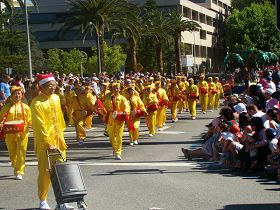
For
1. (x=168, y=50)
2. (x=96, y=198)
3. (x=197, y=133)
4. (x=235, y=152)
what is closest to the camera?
(x=96, y=198)

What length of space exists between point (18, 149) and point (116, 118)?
3.28 m

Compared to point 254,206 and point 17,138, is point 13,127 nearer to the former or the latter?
point 17,138

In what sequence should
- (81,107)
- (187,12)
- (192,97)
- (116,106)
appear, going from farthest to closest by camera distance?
(187,12), (192,97), (81,107), (116,106)

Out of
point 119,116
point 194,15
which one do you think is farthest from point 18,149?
point 194,15

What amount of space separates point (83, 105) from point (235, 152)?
6.28m

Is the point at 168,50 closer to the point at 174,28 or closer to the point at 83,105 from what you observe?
the point at 174,28

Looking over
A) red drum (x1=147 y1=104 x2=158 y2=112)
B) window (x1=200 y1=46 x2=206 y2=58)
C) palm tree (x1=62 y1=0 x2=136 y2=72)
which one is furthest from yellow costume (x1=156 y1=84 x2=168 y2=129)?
window (x1=200 y1=46 x2=206 y2=58)

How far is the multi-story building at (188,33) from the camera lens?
86812 mm

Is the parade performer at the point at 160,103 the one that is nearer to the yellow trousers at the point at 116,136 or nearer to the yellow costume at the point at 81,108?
the yellow costume at the point at 81,108

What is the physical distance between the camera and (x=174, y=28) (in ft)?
190

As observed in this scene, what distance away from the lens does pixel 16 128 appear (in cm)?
1140

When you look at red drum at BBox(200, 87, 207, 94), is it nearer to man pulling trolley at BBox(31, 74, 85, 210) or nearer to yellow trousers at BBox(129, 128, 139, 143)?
yellow trousers at BBox(129, 128, 139, 143)

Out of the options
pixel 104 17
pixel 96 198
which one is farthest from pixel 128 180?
pixel 104 17

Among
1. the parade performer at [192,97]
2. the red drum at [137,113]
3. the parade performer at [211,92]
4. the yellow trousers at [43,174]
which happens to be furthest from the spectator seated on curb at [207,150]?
the parade performer at [211,92]
